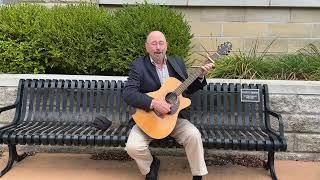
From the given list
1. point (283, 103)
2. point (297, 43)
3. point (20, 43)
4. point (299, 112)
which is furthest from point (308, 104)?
point (20, 43)

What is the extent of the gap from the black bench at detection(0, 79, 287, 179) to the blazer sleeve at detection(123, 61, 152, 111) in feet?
1.49

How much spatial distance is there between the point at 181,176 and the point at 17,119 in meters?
1.92

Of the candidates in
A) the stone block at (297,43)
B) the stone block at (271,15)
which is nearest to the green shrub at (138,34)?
the stone block at (271,15)

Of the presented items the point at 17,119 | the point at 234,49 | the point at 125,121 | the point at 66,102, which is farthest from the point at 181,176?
the point at 234,49

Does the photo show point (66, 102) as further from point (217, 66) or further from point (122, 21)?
point (217, 66)

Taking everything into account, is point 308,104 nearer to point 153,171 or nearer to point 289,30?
point 153,171

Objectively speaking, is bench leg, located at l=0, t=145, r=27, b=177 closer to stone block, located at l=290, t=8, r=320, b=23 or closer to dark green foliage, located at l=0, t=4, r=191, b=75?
dark green foliage, located at l=0, t=4, r=191, b=75

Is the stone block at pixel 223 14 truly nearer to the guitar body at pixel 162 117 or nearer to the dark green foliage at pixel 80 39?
the dark green foliage at pixel 80 39

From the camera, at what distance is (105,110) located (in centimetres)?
555

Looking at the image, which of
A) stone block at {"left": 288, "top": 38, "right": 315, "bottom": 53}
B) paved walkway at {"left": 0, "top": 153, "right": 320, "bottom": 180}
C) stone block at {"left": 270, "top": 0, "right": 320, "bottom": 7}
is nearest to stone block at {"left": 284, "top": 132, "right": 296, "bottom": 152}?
paved walkway at {"left": 0, "top": 153, "right": 320, "bottom": 180}

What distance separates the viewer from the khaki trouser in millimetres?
4577

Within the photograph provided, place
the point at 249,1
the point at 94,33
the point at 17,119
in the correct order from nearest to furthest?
the point at 17,119 → the point at 94,33 → the point at 249,1

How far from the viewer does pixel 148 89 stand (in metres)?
4.87

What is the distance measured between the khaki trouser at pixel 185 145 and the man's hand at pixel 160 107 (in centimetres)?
27
